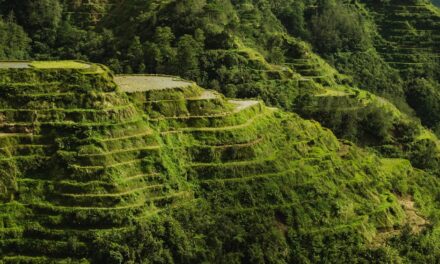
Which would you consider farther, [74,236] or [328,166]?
[328,166]

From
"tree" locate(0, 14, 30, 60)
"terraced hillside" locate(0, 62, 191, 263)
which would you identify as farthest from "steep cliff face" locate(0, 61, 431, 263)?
"tree" locate(0, 14, 30, 60)

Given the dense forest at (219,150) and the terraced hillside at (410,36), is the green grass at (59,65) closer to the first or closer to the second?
the dense forest at (219,150)

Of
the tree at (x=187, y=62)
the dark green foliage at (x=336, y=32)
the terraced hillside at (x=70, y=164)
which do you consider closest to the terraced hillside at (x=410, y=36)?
the dark green foliage at (x=336, y=32)

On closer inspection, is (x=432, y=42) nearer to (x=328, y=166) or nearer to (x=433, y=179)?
(x=433, y=179)

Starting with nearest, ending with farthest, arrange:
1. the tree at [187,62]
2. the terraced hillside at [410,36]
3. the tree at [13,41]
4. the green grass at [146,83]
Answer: the green grass at [146,83], the tree at [187,62], the tree at [13,41], the terraced hillside at [410,36]

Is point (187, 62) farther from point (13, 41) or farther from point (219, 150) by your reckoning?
point (219, 150)

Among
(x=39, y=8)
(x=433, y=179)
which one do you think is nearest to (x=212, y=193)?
(x=433, y=179)

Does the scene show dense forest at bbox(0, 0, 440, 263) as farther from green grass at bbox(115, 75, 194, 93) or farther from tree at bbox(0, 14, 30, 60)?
green grass at bbox(115, 75, 194, 93)
